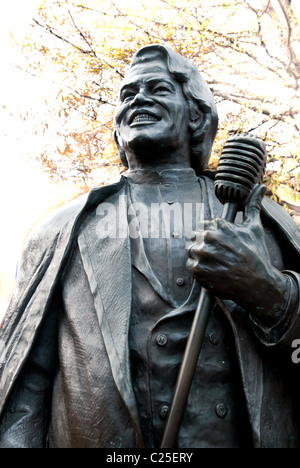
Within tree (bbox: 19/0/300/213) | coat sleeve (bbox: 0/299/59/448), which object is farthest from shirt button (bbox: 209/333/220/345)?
tree (bbox: 19/0/300/213)

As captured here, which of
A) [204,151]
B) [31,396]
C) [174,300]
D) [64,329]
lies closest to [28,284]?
[64,329]

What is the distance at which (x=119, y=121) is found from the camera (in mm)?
2523

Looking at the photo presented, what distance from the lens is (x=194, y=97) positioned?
2.50 meters

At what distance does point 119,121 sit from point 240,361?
1220mm

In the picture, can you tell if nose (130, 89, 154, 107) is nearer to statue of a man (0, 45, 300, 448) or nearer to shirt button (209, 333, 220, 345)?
statue of a man (0, 45, 300, 448)

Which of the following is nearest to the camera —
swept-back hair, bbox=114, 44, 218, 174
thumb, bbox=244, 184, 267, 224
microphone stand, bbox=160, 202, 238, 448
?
microphone stand, bbox=160, 202, 238, 448

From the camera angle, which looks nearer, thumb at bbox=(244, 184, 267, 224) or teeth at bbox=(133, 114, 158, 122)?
thumb at bbox=(244, 184, 267, 224)

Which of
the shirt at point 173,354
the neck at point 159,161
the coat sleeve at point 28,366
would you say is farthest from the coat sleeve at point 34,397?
the neck at point 159,161

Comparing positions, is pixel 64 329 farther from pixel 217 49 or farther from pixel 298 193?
pixel 217 49

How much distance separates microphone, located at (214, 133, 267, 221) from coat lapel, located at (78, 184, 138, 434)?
45 cm

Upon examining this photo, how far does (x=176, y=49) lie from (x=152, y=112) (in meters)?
5.57

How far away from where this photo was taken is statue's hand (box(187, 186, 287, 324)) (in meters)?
1.86

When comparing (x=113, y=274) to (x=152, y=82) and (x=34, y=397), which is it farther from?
(x=152, y=82)

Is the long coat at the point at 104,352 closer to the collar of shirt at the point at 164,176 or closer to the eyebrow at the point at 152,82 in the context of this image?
the collar of shirt at the point at 164,176
